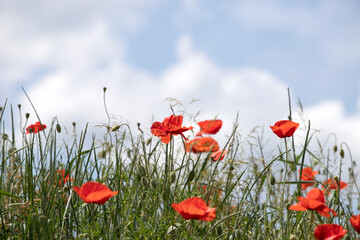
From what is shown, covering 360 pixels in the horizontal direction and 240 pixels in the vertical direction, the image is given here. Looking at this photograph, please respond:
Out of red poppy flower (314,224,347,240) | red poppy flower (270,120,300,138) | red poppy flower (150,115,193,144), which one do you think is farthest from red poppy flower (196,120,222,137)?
red poppy flower (314,224,347,240)

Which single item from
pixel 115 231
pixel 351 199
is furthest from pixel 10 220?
pixel 351 199

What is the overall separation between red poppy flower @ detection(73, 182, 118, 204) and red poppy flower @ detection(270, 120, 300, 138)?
84 cm

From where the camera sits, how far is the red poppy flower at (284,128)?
2049 millimetres

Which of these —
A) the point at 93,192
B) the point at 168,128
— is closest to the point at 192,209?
the point at 93,192

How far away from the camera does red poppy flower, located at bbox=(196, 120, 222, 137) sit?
2.91 m

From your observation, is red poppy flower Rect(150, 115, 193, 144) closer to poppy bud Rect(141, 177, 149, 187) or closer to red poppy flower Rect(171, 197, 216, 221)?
poppy bud Rect(141, 177, 149, 187)

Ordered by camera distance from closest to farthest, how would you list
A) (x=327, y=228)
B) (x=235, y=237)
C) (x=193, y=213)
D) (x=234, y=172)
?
1. (x=193, y=213)
2. (x=327, y=228)
3. (x=235, y=237)
4. (x=234, y=172)

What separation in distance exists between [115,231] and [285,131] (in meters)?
0.87

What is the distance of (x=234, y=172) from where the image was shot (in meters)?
2.48

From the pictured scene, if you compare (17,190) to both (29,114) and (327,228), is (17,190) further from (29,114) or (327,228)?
(327,228)

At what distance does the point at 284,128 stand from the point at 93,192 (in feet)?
2.97

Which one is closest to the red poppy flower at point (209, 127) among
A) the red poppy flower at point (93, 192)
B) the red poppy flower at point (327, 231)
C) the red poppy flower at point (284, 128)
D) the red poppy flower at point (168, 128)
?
the red poppy flower at point (168, 128)

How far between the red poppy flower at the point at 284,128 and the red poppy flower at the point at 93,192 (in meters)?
0.84

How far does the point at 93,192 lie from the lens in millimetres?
1589
